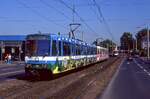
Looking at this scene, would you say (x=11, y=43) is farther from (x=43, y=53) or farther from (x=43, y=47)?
(x=43, y=53)

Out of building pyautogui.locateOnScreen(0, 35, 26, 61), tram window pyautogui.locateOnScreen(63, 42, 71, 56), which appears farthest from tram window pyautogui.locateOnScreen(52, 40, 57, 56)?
building pyautogui.locateOnScreen(0, 35, 26, 61)

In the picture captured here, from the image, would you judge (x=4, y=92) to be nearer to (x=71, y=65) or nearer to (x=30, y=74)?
(x=30, y=74)

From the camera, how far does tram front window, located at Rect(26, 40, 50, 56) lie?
25312 millimetres

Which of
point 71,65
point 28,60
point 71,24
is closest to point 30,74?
point 28,60

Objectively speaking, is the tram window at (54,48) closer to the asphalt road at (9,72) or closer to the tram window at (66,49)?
the tram window at (66,49)

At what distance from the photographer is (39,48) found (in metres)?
25.4

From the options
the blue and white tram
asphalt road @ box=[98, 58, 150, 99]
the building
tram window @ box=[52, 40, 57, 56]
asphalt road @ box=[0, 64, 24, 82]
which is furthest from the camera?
the building

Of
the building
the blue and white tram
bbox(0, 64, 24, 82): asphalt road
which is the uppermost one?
the building

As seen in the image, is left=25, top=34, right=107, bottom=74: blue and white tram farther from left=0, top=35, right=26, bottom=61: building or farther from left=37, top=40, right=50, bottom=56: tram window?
left=0, top=35, right=26, bottom=61: building

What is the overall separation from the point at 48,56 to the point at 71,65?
26.9 ft

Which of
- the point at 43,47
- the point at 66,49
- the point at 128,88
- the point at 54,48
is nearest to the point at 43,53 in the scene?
the point at 43,47

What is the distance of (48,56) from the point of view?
25.2m

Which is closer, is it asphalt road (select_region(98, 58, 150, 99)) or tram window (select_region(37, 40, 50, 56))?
asphalt road (select_region(98, 58, 150, 99))

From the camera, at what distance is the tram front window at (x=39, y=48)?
2531cm
